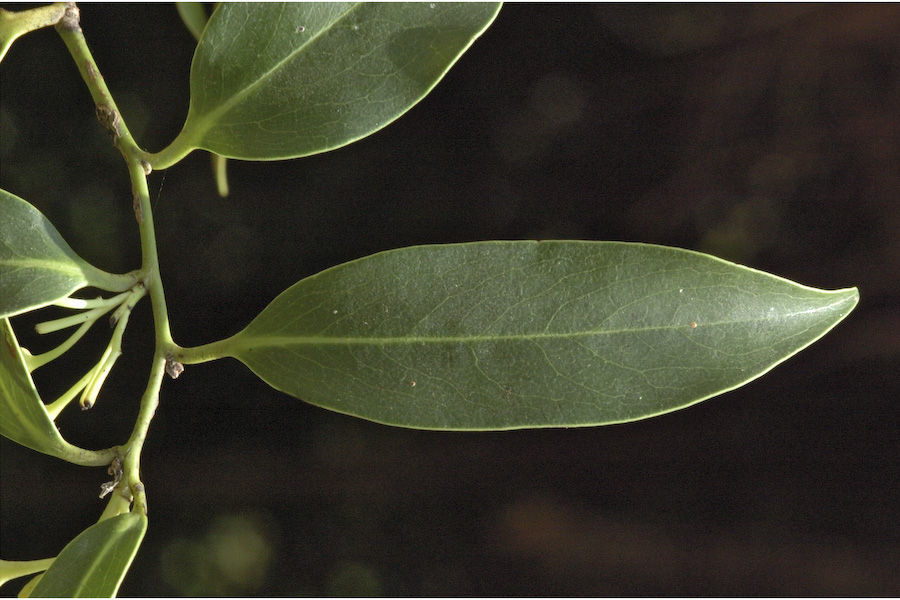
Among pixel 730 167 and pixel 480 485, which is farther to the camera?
pixel 480 485

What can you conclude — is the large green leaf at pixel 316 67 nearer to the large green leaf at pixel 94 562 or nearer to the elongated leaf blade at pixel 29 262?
the elongated leaf blade at pixel 29 262

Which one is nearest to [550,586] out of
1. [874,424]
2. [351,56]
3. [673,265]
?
[874,424]

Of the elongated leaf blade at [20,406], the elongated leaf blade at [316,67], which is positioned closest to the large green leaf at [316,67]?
the elongated leaf blade at [316,67]

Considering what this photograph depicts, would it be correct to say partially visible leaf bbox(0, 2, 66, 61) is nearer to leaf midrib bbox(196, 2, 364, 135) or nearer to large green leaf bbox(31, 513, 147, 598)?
leaf midrib bbox(196, 2, 364, 135)

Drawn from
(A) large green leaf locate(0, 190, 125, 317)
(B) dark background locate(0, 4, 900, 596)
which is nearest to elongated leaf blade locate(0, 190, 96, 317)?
(A) large green leaf locate(0, 190, 125, 317)

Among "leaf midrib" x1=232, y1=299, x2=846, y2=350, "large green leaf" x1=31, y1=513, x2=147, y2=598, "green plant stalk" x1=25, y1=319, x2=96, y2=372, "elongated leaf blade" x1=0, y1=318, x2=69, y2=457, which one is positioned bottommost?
"large green leaf" x1=31, y1=513, x2=147, y2=598

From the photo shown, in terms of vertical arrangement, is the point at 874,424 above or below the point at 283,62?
above

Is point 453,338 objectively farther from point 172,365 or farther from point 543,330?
point 172,365

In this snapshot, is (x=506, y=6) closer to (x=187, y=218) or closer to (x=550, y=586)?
(x=187, y=218)
